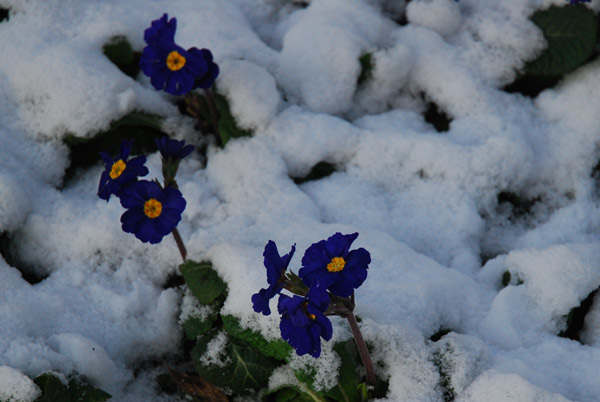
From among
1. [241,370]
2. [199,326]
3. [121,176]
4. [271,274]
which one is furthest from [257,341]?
[121,176]

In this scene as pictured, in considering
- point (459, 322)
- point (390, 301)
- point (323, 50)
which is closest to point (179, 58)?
point (323, 50)

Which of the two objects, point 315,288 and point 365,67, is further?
point 365,67

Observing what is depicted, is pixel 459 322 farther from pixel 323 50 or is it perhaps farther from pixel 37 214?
pixel 37 214

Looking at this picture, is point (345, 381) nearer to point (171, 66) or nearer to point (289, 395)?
point (289, 395)

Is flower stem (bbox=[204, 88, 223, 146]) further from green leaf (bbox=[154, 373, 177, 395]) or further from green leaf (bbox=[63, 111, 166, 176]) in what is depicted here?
green leaf (bbox=[154, 373, 177, 395])

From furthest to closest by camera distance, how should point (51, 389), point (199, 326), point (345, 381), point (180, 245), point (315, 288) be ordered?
point (180, 245), point (199, 326), point (345, 381), point (51, 389), point (315, 288)

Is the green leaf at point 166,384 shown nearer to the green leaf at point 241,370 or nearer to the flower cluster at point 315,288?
the green leaf at point 241,370
